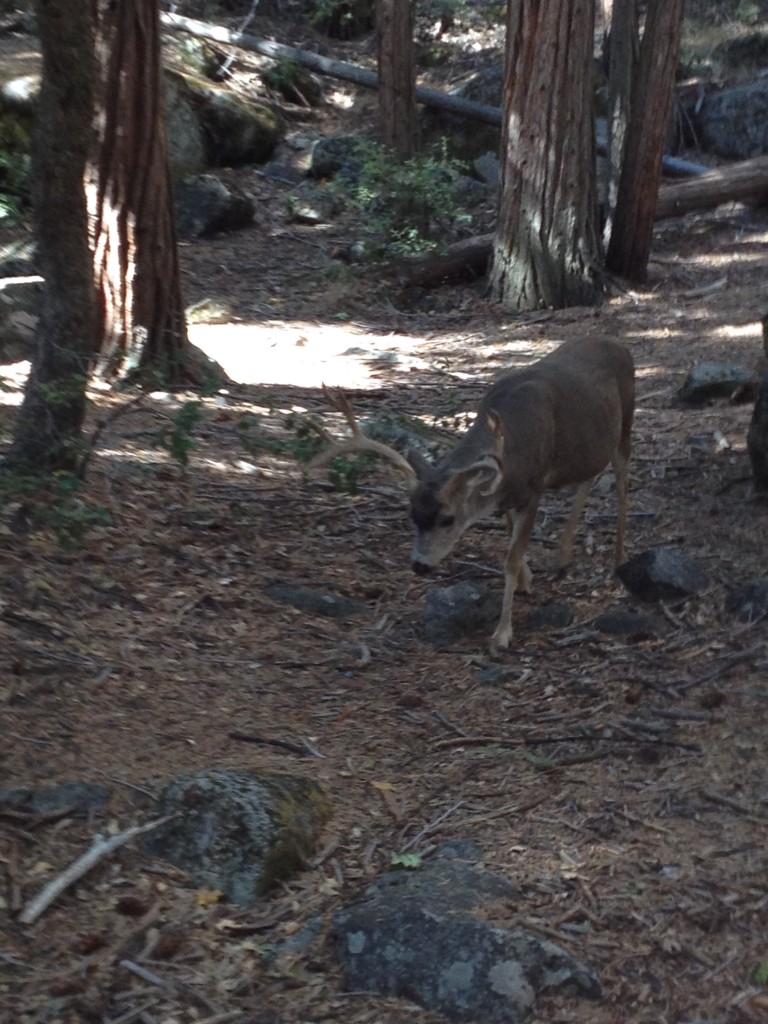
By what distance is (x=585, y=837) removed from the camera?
500cm

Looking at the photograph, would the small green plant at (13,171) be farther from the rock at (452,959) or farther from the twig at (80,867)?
the rock at (452,959)

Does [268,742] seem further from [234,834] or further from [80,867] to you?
[80,867]

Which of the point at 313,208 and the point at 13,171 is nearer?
the point at 13,171

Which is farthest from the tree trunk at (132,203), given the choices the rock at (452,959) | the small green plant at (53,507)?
the rock at (452,959)

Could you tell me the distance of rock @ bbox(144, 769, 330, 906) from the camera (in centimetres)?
462

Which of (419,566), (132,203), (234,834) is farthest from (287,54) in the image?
(234,834)

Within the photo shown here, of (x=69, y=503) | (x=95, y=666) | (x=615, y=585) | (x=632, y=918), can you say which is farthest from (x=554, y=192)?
(x=632, y=918)

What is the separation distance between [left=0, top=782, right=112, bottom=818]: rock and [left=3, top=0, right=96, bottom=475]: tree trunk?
237 cm

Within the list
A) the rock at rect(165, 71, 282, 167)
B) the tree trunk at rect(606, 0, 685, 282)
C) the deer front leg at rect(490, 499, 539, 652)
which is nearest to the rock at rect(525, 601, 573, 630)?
the deer front leg at rect(490, 499, 539, 652)

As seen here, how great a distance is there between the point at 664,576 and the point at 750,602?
562mm

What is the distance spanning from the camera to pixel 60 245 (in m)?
6.86

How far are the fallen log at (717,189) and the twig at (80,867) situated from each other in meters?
14.9

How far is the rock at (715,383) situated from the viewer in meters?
10.8

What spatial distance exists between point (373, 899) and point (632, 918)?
922mm
